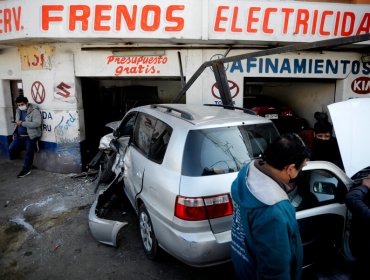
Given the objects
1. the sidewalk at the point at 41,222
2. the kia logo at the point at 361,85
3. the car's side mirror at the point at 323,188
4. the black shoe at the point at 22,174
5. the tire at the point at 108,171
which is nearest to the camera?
the car's side mirror at the point at 323,188

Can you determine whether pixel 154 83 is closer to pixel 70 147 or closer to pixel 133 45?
pixel 133 45

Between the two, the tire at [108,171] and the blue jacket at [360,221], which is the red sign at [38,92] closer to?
the tire at [108,171]

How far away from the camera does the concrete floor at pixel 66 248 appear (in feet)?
9.97

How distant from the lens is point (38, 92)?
21.4 ft

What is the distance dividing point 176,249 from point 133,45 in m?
4.95

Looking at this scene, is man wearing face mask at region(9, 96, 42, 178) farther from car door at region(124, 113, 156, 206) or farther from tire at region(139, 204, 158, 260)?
tire at region(139, 204, 158, 260)

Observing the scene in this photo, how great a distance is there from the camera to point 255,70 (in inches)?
253

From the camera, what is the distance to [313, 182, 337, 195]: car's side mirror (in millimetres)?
2760

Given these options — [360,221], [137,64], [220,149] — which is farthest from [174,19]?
[360,221]

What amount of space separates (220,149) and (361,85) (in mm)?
6105

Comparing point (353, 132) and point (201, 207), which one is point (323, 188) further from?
point (201, 207)

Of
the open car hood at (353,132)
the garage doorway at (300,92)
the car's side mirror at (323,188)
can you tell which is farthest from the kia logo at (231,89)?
the car's side mirror at (323,188)

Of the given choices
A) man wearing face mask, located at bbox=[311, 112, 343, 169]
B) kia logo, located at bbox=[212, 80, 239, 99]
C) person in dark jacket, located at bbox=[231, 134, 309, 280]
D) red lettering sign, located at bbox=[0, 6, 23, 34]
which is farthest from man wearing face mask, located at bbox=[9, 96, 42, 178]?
person in dark jacket, located at bbox=[231, 134, 309, 280]

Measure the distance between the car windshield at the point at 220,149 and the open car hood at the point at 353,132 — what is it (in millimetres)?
837
